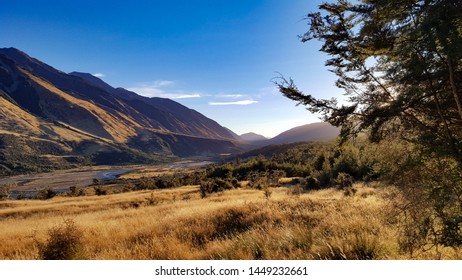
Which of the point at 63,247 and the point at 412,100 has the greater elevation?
the point at 412,100

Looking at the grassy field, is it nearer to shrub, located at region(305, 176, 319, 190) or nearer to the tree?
the tree

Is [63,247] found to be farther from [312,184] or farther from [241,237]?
[312,184]

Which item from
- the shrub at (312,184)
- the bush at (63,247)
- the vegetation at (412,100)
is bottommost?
the shrub at (312,184)

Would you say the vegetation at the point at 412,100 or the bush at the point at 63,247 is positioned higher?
the vegetation at the point at 412,100

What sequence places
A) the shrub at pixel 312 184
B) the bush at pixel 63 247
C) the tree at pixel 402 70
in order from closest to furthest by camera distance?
1. the tree at pixel 402 70
2. the bush at pixel 63 247
3. the shrub at pixel 312 184

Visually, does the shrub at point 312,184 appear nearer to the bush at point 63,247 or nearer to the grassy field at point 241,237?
the grassy field at point 241,237

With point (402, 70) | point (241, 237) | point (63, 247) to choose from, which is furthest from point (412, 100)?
point (63, 247)

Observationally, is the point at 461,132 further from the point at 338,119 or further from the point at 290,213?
the point at 290,213

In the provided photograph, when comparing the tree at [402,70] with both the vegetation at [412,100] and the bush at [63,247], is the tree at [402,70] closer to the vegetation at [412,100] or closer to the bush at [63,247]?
the vegetation at [412,100]

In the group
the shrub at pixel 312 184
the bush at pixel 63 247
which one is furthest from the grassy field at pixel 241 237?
the shrub at pixel 312 184

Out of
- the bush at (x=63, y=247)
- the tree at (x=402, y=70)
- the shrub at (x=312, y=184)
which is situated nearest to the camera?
the tree at (x=402, y=70)

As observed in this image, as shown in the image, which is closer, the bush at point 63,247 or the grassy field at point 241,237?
the grassy field at point 241,237
